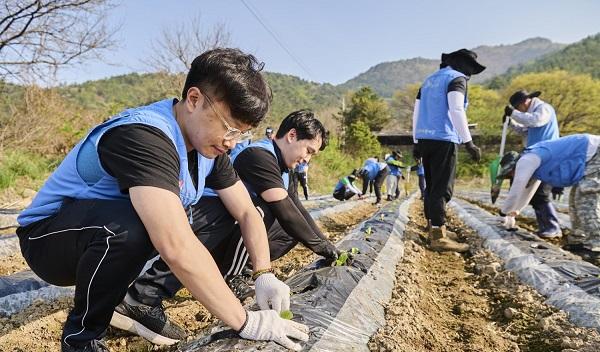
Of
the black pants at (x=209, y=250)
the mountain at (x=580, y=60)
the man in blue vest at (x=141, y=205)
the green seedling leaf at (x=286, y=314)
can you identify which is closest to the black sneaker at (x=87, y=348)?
the man in blue vest at (x=141, y=205)

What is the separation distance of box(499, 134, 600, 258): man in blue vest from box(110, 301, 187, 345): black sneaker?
10.7 feet

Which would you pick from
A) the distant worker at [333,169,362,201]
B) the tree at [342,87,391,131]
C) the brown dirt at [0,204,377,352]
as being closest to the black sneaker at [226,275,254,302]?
the brown dirt at [0,204,377,352]

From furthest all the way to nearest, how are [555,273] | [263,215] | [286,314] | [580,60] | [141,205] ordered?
[580,60], [555,273], [263,215], [286,314], [141,205]

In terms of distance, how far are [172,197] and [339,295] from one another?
1.01 metres

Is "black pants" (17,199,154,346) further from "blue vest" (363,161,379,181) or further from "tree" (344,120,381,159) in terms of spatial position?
"tree" (344,120,381,159)

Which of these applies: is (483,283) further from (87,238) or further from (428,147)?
(87,238)

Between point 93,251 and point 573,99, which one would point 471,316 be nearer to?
point 93,251

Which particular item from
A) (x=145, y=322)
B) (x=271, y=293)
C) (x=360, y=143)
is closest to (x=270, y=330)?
(x=271, y=293)

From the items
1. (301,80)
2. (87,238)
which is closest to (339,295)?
(87,238)

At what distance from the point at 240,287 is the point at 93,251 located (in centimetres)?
117

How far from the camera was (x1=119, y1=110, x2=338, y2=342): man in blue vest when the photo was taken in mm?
1852

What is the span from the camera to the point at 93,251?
4.27 feet

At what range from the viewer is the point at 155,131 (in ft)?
4.10

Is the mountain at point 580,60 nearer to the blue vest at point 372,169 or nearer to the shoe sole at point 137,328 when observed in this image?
the blue vest at point 372,169
